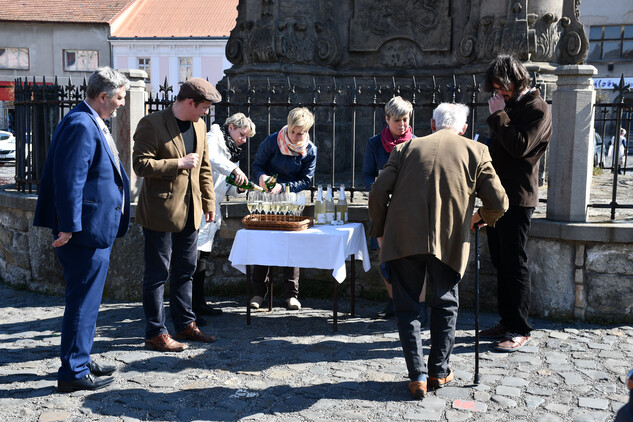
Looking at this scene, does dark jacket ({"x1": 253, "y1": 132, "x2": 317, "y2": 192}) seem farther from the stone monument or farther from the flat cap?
the stone monument

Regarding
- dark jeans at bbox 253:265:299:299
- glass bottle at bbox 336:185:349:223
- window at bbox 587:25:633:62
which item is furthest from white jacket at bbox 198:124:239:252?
window at bbox 587:25:633:62

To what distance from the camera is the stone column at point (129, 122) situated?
654cm

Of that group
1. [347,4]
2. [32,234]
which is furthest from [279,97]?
[32,234]

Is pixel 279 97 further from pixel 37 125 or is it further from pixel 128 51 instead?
pixel 128 51

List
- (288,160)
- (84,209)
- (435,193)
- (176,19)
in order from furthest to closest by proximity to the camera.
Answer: (176,19) → (288,160) → (84,209) → (435,193)

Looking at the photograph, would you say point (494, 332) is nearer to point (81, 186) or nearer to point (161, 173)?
point (161, 173)

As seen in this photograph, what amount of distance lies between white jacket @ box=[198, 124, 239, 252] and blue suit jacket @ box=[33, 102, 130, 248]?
143 centimetres

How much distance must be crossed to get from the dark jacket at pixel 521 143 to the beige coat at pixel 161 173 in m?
2.23

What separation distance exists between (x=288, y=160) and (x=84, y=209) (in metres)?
2.22

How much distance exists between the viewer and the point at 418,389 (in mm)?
4113

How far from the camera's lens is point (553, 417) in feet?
12.7

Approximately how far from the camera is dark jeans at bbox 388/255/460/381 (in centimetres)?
418

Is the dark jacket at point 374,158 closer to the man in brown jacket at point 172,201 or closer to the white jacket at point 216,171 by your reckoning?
the white jacket at point 216,171

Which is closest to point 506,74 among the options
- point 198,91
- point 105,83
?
point 198,91
